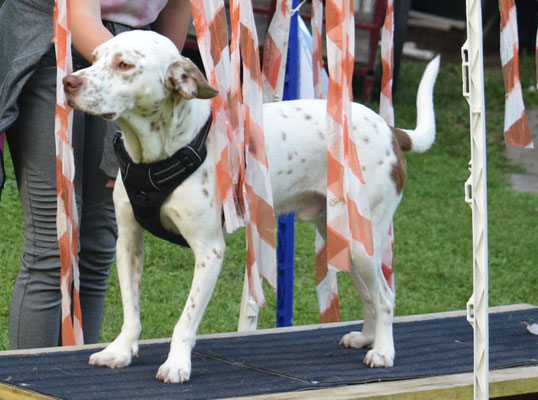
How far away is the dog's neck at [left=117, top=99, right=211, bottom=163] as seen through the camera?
10.4 feet

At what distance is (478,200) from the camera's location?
9.07 feet

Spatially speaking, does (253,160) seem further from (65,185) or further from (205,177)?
(65,185)

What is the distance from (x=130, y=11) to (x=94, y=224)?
832 millimetres

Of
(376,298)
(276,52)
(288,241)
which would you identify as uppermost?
(276,52)

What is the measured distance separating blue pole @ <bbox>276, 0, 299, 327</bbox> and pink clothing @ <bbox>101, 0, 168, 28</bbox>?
3.30 ft

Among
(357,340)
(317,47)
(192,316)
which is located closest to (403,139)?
(317,47)

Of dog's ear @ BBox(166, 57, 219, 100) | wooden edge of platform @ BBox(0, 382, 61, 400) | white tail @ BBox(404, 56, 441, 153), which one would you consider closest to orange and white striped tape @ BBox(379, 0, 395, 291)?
white tail @ BBox(404, 56, 441, 153)

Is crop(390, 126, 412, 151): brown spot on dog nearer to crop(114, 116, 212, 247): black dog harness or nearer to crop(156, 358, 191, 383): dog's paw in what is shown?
crop(114, 116, 212, 247): black dog harness

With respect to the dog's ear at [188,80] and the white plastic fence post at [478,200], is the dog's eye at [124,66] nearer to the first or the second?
the dog's ear at [188,80]

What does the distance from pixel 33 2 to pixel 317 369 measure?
167 centimetres

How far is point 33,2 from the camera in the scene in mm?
3514

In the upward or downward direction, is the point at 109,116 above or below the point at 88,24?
below

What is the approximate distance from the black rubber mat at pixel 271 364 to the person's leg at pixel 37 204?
0.92 ft

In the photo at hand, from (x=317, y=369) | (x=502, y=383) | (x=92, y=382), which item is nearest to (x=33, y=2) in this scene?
(x=92, y=382)
